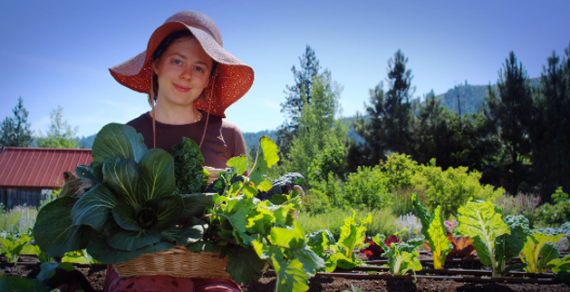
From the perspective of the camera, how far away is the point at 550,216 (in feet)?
25.0

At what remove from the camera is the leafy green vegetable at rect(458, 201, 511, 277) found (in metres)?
2.09

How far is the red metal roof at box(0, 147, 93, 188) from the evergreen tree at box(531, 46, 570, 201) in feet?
70.3

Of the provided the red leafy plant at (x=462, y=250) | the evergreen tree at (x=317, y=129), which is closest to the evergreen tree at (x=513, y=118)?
the evergreen tree at (x=317, y=129)

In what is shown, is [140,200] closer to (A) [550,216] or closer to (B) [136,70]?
(B) [136,70]

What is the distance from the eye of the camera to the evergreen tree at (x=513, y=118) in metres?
17.2

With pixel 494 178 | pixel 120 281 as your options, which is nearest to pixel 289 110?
pixel 494 178

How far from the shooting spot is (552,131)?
16.6 meters

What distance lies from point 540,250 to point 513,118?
1877cm

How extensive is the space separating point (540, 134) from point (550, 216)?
11682mm

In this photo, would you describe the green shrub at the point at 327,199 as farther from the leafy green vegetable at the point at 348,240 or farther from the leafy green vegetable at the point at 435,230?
the leafy green vegetable at the point at 348,240

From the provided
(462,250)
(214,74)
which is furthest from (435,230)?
(214,74)

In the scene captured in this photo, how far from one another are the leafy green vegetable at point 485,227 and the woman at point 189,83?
4.93 feet

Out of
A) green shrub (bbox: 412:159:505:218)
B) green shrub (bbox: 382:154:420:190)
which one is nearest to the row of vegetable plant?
green shrub (bbox: 412:159:505:218)

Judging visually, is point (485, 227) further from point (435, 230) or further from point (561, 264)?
point (561, 264)
